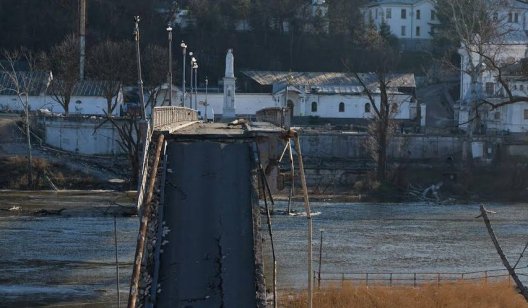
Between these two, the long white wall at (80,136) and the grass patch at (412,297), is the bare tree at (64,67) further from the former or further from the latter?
the grass patch at (412,297)

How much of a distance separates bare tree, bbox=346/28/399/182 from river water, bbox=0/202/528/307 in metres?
13.4

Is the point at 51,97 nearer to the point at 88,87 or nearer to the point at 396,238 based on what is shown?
the point at 88,87

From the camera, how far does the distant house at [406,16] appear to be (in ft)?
358

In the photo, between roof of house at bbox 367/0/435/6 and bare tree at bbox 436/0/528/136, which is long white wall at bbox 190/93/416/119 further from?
roof of house at bbox 367/0/435/6

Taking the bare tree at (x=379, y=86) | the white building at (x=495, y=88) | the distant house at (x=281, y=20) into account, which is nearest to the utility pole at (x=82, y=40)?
the distant house at (x=281, y=20)

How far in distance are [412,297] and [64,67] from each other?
57.9 meters

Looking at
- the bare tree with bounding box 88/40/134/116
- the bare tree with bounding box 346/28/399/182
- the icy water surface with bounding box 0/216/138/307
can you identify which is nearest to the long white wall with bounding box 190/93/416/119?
the bare tree with bounding box 346/28/399/182

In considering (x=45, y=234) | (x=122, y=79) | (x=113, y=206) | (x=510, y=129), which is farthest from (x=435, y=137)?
(x=45, y=234)

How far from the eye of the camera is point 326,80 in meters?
90.9

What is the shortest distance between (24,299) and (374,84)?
205ft

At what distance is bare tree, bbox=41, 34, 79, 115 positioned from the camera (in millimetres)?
78250

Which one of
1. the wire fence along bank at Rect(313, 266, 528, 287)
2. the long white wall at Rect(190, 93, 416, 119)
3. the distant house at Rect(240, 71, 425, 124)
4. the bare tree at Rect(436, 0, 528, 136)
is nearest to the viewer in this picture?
the wire fence along bank at Rect(313, 266, 528, 287)

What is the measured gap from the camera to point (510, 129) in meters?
73.6

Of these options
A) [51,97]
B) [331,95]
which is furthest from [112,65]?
[331,95]
